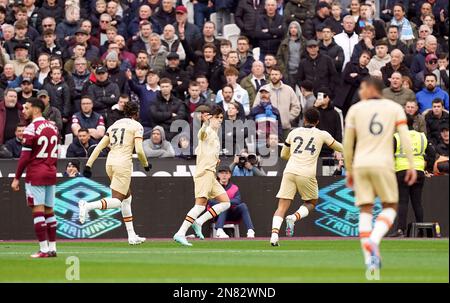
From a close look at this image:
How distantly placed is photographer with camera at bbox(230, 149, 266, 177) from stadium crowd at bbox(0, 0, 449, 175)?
32 mm

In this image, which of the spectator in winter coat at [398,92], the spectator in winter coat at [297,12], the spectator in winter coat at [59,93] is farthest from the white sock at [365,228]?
the spectator in winter coat at [297,12]

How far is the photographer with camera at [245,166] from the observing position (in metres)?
25.5

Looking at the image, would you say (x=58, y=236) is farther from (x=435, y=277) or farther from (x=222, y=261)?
(x=435, y=277)

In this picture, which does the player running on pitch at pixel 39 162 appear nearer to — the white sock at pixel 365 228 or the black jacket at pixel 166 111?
the white sock at pixel 365 228

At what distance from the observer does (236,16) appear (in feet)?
97.5

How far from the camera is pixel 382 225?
14.6 m

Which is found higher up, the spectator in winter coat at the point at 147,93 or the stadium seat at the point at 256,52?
the stadium seat at the point at 256,52

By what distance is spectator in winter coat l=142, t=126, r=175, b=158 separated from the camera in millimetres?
25766

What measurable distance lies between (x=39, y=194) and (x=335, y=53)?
11.6 meters

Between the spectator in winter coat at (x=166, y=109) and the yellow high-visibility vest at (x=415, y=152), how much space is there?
483 cm

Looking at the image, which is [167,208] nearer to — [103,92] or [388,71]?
[103,92]

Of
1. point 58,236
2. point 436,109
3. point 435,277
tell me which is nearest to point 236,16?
point 436,109

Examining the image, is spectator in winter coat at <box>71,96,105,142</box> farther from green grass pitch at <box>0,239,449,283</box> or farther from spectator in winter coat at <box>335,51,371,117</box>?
spectator in winter coat at <box>335,51,371,117</box>

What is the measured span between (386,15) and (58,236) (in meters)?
10.5
